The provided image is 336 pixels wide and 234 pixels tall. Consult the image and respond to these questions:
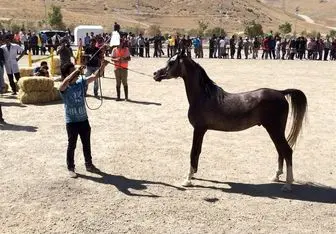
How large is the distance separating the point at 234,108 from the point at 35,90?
27.1 feet

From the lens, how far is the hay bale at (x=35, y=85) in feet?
45.0

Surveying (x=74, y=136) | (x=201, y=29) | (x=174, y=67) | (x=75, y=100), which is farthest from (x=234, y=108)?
(x=201, y=29)

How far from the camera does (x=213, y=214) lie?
6312mm

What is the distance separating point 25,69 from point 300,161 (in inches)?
447

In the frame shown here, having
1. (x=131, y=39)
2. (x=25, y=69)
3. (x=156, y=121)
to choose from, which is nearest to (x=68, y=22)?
(x=131, y=39)

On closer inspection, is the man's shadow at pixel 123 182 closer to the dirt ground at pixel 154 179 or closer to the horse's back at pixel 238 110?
the dirt ground at pixel 154 179

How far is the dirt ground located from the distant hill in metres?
65.8

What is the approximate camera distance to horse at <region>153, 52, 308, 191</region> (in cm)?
714

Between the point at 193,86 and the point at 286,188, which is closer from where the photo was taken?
the point at 286,188

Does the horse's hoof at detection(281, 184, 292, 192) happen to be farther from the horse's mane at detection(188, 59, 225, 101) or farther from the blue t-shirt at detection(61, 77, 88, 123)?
the blue t-shirt at detection(61, 77, 88, 123)

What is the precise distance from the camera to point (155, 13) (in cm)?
9994

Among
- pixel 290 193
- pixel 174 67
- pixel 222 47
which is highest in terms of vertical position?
pixel 174 67

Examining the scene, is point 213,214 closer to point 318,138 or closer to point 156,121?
point 318,138

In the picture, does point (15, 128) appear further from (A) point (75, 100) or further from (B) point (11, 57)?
(B) point (11, 57)
